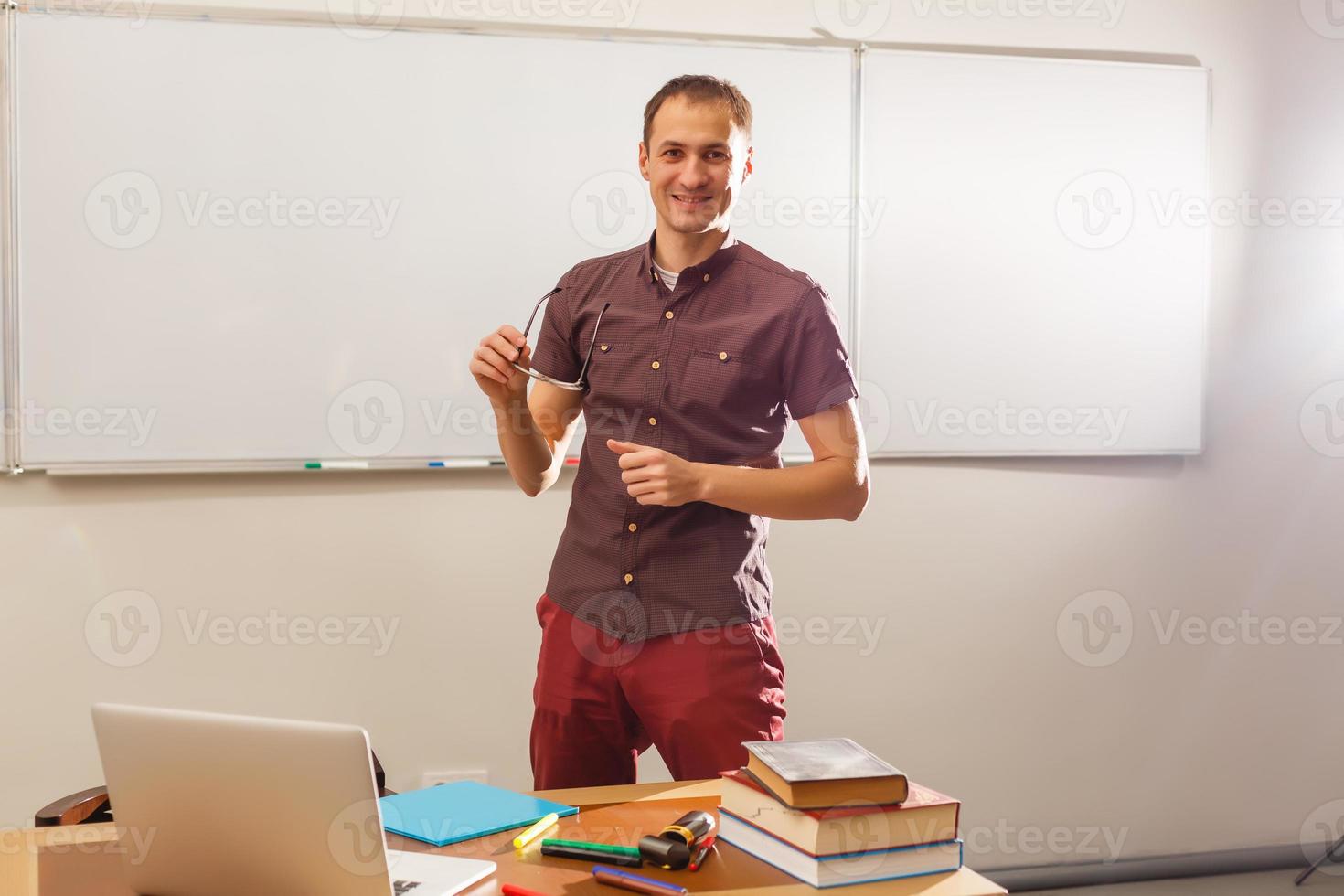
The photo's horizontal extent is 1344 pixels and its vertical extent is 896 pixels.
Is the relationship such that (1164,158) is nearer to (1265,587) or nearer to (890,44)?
(890,44)

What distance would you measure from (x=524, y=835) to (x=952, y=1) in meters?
2.54

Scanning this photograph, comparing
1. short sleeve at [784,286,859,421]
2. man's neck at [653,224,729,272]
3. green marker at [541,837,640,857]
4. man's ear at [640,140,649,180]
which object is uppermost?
man's ear at [640,140,649,180]

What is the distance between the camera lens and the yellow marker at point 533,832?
1.25 meters

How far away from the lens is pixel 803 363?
1799mm

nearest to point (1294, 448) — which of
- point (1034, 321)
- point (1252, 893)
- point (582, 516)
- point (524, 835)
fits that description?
point (1034, 321)

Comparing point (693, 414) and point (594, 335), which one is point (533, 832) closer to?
point (693, 414)

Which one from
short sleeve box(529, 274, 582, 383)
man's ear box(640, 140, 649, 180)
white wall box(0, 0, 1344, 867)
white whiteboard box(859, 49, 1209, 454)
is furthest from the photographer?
white whiteboard box(859, 49, 1209, 454)

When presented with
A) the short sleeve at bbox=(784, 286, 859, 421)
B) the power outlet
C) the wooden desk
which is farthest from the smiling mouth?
the power outlet

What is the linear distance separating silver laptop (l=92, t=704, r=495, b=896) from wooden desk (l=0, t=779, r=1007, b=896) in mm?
163

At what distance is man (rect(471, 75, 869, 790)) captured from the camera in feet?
5.65

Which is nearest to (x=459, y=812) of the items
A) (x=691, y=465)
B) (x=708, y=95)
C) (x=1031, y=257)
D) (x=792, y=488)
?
(x=691, y=465)

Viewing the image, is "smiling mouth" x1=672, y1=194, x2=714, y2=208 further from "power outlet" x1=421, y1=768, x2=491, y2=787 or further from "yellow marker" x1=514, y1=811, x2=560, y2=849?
"power outlet" x1=421, y1=768, x2=491, y2=787

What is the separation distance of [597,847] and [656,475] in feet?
1.78

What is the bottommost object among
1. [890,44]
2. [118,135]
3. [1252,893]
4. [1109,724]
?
[1252,893]
